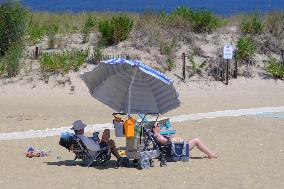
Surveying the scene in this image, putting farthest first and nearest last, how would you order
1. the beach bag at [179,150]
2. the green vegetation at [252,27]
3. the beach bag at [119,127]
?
1. the green vegetation at [252,27]
2. the beach bag at [179,150]
3. the beach bag at [119,127]

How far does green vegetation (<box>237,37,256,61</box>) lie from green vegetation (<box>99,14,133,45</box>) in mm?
3560

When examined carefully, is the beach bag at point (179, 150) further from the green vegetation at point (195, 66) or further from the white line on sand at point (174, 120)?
the green vegetation at point (195, 66)

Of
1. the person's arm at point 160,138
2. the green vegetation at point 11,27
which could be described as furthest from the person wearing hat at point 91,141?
the green vegetation at point 11,27

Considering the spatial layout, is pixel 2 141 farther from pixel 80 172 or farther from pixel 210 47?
pixel 210 47

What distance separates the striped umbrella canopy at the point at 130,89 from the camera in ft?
39.6

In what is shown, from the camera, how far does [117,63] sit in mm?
11641

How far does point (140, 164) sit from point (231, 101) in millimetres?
7836

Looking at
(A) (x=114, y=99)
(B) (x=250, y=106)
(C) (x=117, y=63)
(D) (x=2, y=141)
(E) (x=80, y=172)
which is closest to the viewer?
(E) (x=80, y=172)

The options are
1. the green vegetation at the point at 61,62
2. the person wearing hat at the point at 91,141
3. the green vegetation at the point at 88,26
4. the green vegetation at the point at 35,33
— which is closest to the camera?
the person wearing hat at the point at 91,141

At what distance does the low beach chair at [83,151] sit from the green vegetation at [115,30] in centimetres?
1161

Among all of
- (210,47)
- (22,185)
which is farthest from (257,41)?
(22,185)

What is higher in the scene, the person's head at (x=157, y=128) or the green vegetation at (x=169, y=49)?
the green vegetation at (x=169, y=49)

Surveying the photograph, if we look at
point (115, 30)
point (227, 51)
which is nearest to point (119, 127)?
point (227, 51)

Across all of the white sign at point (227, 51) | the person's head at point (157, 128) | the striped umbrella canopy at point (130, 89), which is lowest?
the person's head at point (157, 128)
